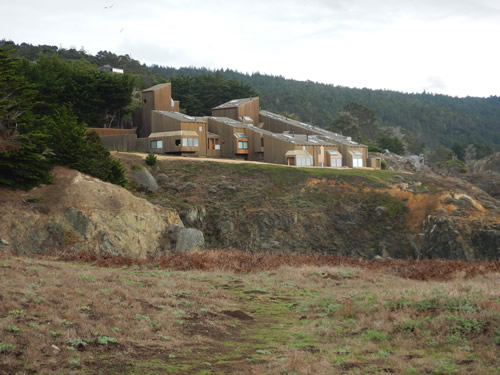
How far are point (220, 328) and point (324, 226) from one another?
39621 mm

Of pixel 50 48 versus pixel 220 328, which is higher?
pixel 50 48

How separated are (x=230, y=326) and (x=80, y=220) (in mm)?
22660

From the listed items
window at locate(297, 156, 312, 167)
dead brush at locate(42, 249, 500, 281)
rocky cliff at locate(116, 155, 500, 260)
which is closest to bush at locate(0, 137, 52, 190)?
dead brush at locate(42, 249, 500, 281)

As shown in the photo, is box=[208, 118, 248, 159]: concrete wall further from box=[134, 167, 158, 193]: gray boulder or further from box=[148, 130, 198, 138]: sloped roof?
box=[134, 167, 158, 193]: gray boulder

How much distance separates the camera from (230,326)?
15727 millimetres

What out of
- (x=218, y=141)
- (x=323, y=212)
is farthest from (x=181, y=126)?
(x=323, y=212)

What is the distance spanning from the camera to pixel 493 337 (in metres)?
12.2

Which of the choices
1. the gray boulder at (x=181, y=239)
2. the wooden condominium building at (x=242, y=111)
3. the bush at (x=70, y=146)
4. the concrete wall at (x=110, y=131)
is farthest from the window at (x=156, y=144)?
the gray boulder at (x=181, y=239)

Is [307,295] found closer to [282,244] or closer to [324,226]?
[282,244]

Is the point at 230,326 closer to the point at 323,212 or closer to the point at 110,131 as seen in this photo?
the point at 323,212

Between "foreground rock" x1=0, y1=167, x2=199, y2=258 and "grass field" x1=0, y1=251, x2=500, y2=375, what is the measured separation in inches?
435

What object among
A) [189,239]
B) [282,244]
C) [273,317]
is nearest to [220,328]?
[273,317]

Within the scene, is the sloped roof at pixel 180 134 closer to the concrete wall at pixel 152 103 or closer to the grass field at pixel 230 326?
the concrete wall at pixel 152 103

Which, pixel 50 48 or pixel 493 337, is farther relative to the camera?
pixel 50 48
